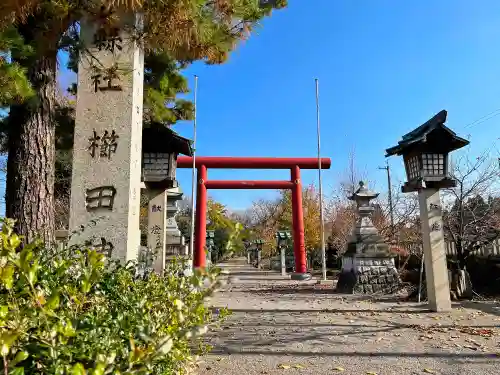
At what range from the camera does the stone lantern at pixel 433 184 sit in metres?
6.00

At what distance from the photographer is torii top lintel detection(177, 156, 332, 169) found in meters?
15.3

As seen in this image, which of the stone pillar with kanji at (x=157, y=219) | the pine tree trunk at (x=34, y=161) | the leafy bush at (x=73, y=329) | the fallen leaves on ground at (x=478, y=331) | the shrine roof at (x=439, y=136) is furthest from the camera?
the stone pillar with kanji at (x=157, y=219)

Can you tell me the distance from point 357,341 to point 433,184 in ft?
11.1

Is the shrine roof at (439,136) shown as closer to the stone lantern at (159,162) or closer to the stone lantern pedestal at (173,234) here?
the stone lantern at (159,162)

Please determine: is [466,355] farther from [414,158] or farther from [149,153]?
[149,153]

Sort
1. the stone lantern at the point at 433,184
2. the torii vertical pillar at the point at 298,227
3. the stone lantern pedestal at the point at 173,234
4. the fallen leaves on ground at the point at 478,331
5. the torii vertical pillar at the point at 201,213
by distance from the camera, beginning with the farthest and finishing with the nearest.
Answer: the torii vertical pillar at the point at 298,227
the torii vertical pillar at the point at 201,213
the stone lantern pedestal at the point at 173,234
the stone lantern at the point at 433,184
the fallen leaves on ground at the point at 478,331

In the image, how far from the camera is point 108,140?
3941 millimetres

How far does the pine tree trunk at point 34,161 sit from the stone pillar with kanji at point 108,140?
111cm

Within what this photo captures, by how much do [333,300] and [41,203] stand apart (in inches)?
232

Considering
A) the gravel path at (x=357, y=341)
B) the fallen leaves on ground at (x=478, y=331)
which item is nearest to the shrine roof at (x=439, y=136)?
the gravel path at (x=357, y=341)

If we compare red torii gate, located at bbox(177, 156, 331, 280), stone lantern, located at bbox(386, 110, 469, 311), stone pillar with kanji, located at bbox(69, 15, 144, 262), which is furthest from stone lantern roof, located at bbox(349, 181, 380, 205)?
stone pillar with kanji, located at bbox(69, 15, 144, 262)

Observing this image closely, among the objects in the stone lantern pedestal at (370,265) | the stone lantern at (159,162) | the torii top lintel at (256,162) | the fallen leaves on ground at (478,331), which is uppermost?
the torii top lintel at (256,162)

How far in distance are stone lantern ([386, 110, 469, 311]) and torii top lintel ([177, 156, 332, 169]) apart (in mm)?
8673

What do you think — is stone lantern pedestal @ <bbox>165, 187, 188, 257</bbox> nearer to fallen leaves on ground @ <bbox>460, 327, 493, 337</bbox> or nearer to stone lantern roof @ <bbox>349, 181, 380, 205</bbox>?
stone lantern roof @ <bbox>349, 181, 380, 205</bbox>
